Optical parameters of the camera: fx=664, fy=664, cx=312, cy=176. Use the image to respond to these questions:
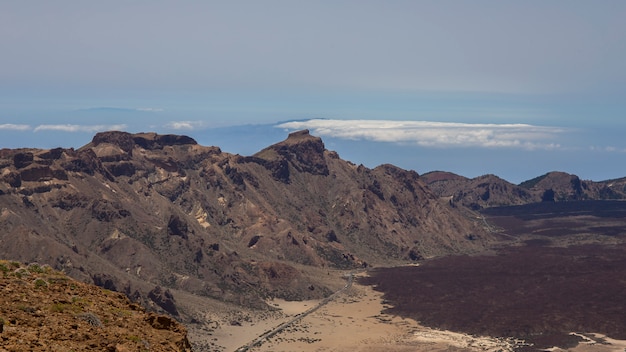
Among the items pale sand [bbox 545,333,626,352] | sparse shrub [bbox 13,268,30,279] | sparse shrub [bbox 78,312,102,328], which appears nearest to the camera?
sparse shrub [bbox 78,312,102,328]

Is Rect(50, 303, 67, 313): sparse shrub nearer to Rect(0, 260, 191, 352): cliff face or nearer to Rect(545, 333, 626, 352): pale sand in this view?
Rect(0, 260, 191, 352): cliff face

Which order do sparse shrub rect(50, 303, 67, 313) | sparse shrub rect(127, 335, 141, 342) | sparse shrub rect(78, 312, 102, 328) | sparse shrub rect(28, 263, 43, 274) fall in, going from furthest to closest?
sparse shrub rect(28, 263, 43, 274) → sparse shrub rect(50, 303, 67, 313) → sparse shrub rect(78, 312, 102, 328) → sparse shrub rect(127, 335, 141, 342)

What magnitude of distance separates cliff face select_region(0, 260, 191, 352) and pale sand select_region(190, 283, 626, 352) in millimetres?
127751

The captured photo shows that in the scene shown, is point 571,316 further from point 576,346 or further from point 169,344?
point 169,344

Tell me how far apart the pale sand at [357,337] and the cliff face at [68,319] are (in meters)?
128

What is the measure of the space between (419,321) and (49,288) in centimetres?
16956

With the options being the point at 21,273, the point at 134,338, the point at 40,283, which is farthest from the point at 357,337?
the point at 134,338

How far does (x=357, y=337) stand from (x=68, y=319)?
149m

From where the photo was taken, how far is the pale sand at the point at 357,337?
528 ft

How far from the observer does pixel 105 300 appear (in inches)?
1348

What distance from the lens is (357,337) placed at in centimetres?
17225

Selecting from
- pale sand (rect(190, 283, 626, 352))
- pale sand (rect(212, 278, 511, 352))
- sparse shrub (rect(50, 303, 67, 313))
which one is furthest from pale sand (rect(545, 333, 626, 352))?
sparse shrub (rect(50, 303, 67, 313))

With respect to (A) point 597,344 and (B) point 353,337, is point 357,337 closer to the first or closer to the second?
(B) point 353,337

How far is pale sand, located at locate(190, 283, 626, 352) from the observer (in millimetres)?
160875
